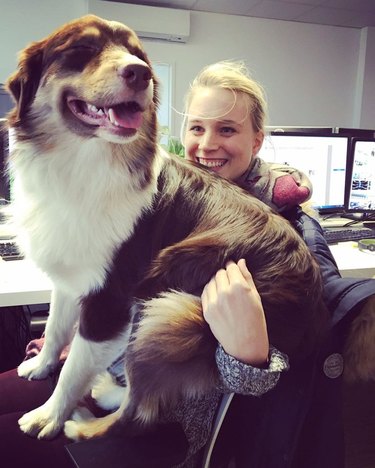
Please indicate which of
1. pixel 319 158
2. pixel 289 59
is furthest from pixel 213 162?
pixel 289 59

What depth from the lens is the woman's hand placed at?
690 mm

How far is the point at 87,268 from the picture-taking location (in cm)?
88

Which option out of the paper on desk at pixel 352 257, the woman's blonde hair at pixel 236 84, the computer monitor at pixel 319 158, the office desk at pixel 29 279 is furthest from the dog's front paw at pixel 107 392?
the computer monitor at pixel 319 158

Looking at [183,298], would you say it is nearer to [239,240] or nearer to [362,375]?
[239,240]

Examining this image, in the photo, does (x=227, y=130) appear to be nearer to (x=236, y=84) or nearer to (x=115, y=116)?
(x=236, y=84)

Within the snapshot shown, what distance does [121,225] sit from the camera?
87cm

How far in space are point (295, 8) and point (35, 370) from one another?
535 centimetres

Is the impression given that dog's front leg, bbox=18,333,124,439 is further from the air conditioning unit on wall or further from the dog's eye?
the air conditioning unit on wall

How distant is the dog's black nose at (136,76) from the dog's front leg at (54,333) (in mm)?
518

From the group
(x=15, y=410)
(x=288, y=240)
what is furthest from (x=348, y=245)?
(x=15, y=410)

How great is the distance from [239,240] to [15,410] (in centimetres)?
63

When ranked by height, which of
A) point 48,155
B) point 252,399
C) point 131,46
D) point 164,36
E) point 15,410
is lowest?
point 15,410

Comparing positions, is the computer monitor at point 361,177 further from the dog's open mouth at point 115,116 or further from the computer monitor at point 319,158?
the dog's open mouth at point 115,116

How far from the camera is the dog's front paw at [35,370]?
1.05 meters
